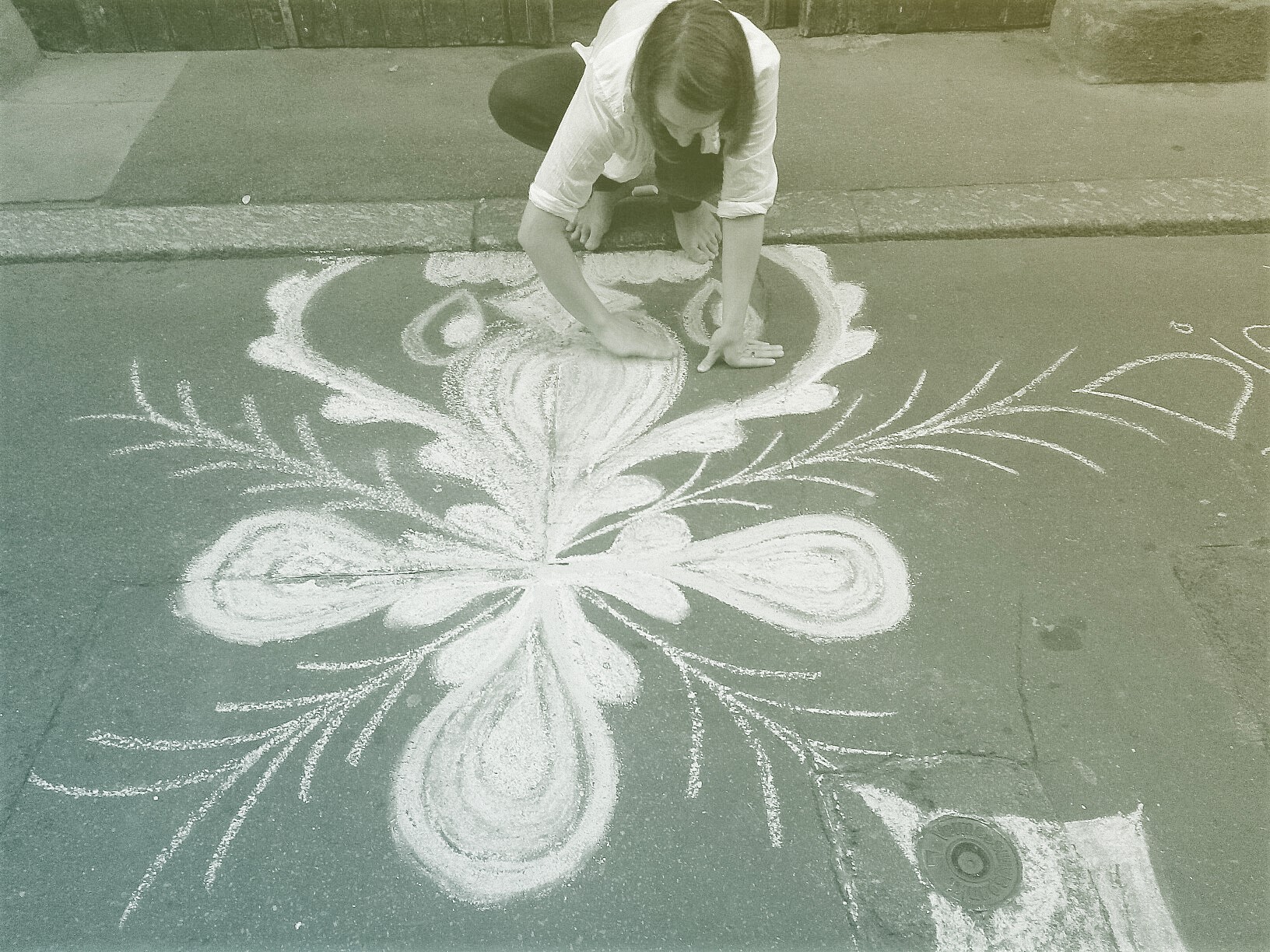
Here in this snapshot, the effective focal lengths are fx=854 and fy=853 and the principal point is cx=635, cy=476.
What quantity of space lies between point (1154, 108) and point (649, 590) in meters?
3.36

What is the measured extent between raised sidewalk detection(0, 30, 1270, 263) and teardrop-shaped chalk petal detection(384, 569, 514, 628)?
145cm

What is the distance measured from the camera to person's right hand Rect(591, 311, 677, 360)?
8.57 feet

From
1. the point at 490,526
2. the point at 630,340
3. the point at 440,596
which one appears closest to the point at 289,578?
the point at 440,596

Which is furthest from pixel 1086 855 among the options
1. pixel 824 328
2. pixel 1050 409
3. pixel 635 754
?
pixel 824 328

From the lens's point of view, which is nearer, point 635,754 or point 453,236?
point 635,754

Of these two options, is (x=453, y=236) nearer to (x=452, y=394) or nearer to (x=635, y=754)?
(x=452, y=394)

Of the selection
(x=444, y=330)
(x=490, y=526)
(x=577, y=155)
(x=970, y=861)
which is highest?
(x=577, y=155)

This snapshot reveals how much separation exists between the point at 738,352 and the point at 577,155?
2.49ft

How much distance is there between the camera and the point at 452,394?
2.54 meters

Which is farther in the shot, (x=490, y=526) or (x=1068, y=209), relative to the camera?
(x=1068, y=209)

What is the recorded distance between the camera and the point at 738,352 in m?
2.60

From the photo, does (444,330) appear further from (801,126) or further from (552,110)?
(801,126)

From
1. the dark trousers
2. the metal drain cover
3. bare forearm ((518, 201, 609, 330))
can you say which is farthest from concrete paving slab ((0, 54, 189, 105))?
the metal drain cover

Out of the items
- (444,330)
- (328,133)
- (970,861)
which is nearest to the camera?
(970,861)
